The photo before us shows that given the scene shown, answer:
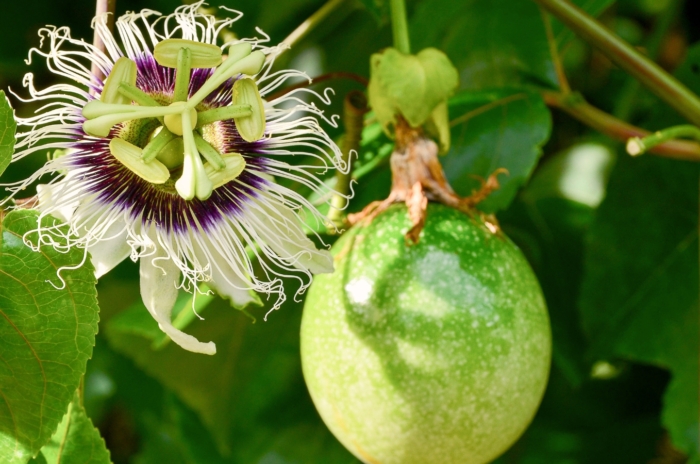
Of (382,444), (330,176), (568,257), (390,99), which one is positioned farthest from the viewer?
(568,257)

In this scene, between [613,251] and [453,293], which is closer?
[453,293]

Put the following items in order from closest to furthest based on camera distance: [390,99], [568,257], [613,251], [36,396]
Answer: [36,396] → [390,99] → [613,251] → [568,257]

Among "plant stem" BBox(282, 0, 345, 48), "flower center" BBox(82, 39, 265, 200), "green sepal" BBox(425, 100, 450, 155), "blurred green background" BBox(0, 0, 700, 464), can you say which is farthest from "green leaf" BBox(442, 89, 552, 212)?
"flower center" BBox(82, 39, 265, 200)

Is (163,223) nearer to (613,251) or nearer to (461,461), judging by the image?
(461,461)

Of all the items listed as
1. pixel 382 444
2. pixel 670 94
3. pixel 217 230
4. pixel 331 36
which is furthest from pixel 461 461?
pixel 331 36

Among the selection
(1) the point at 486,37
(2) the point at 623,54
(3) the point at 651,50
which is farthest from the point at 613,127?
(3) the point at 651,50

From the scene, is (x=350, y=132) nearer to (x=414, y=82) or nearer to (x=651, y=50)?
(x=414, y=82)
